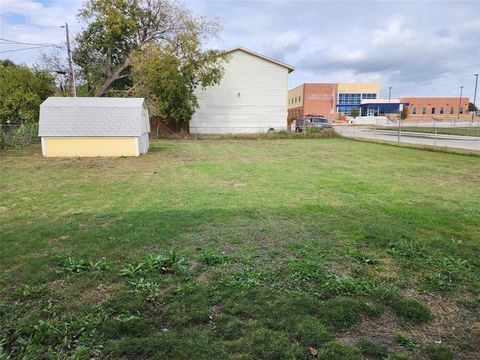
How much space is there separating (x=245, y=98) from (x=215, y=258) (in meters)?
31.8

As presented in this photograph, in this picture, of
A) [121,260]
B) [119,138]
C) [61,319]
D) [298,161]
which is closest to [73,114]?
[119,138]

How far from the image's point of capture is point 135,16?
28.1 metres

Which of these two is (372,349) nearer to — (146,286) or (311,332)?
(311,332)

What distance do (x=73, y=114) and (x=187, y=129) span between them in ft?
56.6

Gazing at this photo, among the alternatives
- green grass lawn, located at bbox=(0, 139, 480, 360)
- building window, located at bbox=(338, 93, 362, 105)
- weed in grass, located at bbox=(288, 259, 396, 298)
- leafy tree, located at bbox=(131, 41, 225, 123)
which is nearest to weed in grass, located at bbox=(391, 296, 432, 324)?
green grass lawn, located at bbox=(0, 139, 480, 360)

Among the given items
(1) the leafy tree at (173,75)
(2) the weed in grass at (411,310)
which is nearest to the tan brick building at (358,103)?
(1) the leafy tree at (173,75)

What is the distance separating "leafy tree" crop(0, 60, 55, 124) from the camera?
22.9 m

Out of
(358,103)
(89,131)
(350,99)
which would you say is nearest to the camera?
(89,131)

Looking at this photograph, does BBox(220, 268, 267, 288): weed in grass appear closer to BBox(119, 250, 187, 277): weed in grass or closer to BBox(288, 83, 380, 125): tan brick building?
BBox(119, 250, 187, 277): weed in grass

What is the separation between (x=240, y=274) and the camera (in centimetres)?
391

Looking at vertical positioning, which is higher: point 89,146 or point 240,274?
point 89,146

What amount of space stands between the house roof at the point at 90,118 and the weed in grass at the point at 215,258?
12.7 m

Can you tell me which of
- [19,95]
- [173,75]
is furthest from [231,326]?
[173,75]

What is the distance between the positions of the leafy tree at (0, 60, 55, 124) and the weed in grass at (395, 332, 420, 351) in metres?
26.2
